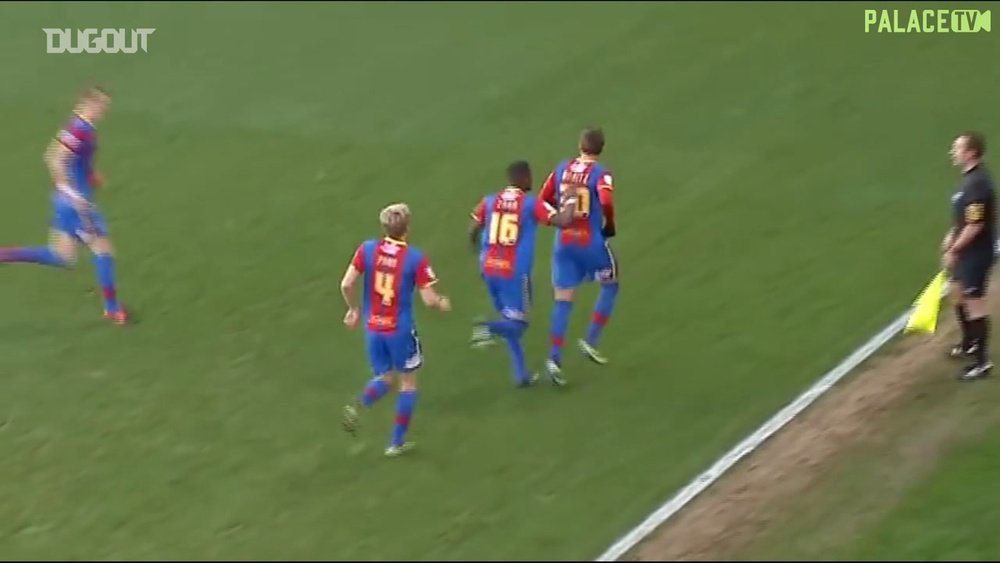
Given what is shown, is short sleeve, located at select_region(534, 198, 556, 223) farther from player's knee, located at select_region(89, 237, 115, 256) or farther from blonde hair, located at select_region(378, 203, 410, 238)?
player's knee, located at select_region(89, 237, 115, 256)

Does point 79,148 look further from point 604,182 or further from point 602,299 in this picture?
point 602,299

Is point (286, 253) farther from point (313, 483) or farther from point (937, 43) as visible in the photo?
point (937, 43)

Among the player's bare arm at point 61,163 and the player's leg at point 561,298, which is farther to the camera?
the player's bare arm at point 61,163

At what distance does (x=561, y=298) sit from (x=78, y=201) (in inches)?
180

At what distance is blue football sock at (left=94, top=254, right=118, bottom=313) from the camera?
12.5 metres

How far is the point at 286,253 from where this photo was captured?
1438cm

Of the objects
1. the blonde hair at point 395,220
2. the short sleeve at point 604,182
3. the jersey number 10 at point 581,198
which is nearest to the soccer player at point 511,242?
the jersey number 10 at point 581,198

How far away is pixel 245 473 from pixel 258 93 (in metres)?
9.65

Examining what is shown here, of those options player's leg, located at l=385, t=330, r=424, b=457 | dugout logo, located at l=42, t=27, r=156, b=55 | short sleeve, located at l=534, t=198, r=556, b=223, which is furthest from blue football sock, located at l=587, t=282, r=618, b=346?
dugout logo, located at l=42, t=27, r=156, b=55

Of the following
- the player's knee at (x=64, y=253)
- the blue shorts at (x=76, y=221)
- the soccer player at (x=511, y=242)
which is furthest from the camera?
the player's knee at (x=64, y=253)

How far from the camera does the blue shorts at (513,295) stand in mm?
10938

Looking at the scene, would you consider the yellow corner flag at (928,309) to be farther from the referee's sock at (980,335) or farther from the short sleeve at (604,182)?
the short sleeve at (604,182)

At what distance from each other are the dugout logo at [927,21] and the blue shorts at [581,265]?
9695 millimetres

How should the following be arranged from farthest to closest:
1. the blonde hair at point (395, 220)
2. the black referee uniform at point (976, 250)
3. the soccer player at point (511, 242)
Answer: the soccer player at point (511, 242) → the black referee uniform at point (976, 250) → the blonde hair at point (395, 220)
